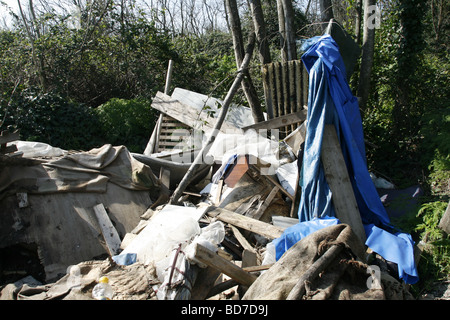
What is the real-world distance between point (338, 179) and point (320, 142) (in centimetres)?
47

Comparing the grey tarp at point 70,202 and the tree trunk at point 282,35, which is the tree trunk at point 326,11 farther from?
the grey tarp at point 70,202

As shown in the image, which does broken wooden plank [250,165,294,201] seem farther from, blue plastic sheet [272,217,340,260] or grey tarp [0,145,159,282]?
grey tarp [0,145,159,282]

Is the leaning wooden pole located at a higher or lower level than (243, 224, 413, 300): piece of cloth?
higher

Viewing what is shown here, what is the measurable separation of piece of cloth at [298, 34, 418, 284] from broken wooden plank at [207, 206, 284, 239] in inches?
16.4

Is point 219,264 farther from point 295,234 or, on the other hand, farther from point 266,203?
point 266,203

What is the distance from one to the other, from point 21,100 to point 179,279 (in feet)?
19.8

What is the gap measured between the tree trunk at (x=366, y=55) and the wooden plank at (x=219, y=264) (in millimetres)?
4106

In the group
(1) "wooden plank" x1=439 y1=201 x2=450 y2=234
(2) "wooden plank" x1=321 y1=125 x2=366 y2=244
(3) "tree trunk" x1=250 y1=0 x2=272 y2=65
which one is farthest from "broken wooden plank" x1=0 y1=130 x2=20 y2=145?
(1) "wooden plank" x1=439 y1=201 x2=450 y2=234

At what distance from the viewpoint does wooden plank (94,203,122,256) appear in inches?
167

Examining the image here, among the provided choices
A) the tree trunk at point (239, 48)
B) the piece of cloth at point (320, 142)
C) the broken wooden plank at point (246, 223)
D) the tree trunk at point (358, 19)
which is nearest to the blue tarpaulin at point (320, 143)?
the piece of cloth at point (320, 142)

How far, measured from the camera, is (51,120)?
7.22 metres

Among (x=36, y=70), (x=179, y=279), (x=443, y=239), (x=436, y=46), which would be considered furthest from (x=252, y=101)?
(x=436, y=46)

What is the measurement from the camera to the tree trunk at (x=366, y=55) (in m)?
5.79

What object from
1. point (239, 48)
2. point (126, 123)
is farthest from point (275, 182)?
point (126, 123)
